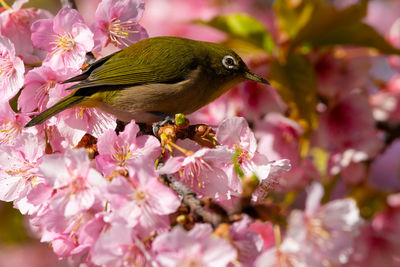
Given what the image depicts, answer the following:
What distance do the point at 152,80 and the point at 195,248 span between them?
2.87ft

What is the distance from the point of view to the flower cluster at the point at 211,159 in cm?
129

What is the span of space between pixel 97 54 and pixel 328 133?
56.3 inches

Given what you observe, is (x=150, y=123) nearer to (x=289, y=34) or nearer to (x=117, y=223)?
(x=117, y=223)

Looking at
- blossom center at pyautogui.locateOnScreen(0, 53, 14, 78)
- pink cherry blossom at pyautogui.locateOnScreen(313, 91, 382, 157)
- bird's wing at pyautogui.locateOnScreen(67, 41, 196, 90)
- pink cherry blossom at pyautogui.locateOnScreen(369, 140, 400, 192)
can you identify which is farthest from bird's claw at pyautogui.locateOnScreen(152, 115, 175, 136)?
pink cherry blossom at pyautogui.locateOnScreen(369, 140, 400, 192)

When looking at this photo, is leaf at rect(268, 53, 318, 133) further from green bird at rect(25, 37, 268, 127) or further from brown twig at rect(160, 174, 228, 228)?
brown twig at rect(160, 174, 228, 228)

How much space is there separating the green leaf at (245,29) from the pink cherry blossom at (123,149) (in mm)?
1394

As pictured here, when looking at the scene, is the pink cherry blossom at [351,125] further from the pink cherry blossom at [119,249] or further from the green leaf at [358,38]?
the pink cherry blossom at [119,249]

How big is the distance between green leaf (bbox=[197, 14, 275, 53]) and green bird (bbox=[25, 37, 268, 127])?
76 centimetres

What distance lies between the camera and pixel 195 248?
1.20m

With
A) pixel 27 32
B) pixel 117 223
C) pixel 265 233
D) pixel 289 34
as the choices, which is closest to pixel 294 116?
pixel 289 34

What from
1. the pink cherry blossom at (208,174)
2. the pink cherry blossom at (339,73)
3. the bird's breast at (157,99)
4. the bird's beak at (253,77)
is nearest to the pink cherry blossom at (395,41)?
the pink cherry blossom at (339,73)

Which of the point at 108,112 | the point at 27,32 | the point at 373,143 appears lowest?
the point at 373,143

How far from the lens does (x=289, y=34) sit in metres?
2.84

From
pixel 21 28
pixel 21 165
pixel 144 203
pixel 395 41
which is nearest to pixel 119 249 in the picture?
pixel 144 203
